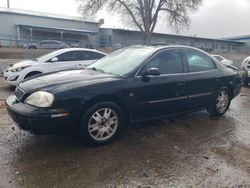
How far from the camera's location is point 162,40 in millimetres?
45469

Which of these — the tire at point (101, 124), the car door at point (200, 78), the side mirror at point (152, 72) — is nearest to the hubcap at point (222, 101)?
the car door at point (200, 78)

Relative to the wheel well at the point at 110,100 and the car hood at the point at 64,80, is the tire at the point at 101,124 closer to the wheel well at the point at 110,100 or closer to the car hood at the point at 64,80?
the wheel well at the point at 110,100

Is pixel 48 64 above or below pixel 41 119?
above

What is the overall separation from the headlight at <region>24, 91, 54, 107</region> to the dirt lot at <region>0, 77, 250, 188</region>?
69cm

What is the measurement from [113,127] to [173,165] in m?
1.06

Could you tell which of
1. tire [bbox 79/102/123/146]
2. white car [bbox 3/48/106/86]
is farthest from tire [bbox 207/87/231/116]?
white car [bbox 3/48/106/86]

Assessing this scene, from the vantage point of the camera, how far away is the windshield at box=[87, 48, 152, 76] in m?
4.21

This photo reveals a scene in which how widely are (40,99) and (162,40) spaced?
43878mm

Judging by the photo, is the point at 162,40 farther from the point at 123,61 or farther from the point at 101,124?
the point at 101,124

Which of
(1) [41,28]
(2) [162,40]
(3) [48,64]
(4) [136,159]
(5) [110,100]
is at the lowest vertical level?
(4) [136,159]

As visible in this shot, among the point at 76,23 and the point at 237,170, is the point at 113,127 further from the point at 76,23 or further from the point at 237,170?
the point at 76,23

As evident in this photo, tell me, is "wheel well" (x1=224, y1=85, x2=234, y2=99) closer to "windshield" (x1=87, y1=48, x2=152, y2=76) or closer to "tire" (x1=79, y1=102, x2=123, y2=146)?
"windshield" (x1=87, y1=48, x2=152, y2=76)

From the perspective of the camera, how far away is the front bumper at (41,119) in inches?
129

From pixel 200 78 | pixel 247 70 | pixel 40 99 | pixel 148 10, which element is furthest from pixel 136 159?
pixel 148 10
